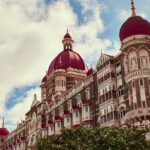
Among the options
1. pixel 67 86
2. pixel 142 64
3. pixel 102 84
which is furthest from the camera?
pixel 67 86

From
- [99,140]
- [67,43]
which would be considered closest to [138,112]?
[99,140]

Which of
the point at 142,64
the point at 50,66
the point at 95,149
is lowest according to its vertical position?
the point at 95,149

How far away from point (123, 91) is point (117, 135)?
55.9 feet

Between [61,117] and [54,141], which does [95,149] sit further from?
[61,117]

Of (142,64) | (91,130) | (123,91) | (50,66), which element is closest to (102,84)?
(123,91)

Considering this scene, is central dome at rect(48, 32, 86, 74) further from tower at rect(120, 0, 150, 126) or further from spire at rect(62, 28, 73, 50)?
tower at rect(120, 0, 150, 126)

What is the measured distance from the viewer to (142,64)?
Answer: 48.2 m

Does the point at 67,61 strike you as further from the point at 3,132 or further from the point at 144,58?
the point at 3,132

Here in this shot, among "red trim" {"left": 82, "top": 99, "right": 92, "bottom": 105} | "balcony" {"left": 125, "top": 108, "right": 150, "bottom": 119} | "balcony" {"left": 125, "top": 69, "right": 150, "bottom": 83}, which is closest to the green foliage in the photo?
"balcony" {"left": 125, "top": 108, "right": 150, "bottom": 119}

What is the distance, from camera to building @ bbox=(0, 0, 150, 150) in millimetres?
47094

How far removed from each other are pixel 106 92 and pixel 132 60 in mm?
6991

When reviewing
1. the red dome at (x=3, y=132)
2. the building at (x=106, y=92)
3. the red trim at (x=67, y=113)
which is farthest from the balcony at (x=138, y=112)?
the red dome at (x=3, y=132)

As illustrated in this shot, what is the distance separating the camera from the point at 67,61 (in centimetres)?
7806

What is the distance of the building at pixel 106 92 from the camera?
4709 cm
